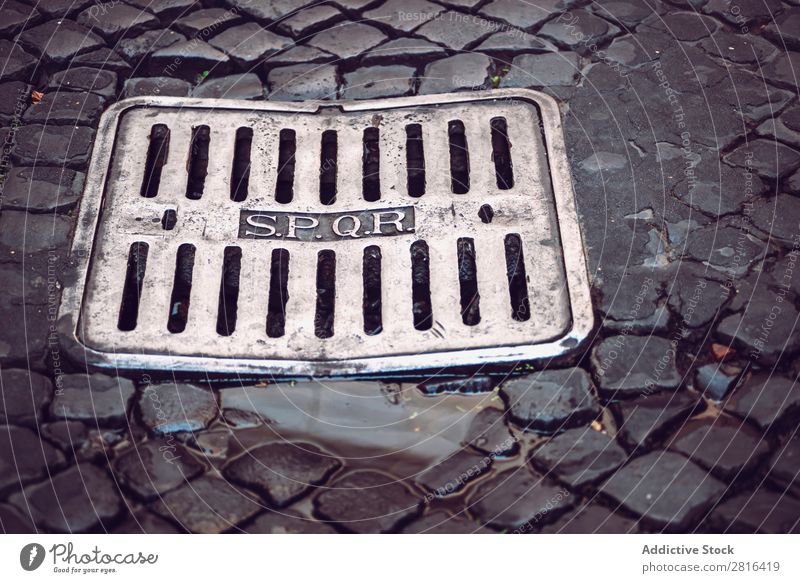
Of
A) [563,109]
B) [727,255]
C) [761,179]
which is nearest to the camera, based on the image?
[727,255]

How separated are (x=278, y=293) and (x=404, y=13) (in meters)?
0.93

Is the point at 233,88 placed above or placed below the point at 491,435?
above

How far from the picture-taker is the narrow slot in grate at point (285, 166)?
1.84m

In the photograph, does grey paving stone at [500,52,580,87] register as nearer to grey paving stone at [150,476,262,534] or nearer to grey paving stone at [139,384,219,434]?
grey paving stone at [139,384,219,434]

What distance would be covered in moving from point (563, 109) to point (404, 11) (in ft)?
1.75

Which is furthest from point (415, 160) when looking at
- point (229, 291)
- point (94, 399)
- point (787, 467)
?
point (787, 467)

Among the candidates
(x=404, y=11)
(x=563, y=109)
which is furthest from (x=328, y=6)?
(x=563, y=109)

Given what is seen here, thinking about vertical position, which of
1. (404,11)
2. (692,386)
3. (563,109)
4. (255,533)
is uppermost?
(404,11)

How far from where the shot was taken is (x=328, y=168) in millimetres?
1874

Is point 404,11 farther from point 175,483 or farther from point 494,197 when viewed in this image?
point 175,483

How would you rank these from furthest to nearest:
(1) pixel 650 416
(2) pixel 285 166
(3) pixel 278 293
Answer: (2) pixel 285 166 → (3) pixel 278 293 → (1) pixel 650 416

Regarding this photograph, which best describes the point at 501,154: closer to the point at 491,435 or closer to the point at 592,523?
the point at 491,435

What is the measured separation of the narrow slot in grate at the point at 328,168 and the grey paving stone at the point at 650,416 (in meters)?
0.76

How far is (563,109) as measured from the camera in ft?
6.40
